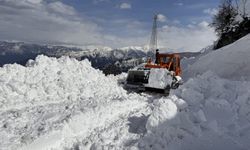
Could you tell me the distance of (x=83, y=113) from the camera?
10750 mm

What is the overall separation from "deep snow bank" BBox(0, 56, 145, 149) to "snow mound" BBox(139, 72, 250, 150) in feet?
6.89

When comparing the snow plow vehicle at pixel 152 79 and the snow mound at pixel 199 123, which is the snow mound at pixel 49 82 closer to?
the snow plow vehicle at pixel 152 79

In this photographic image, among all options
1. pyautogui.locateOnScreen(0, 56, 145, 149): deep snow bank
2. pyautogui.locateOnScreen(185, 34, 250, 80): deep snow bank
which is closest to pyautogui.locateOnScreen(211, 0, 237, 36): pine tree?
pyautogui.locateOnScreen(185, 34, 250, 80): deep snow bank

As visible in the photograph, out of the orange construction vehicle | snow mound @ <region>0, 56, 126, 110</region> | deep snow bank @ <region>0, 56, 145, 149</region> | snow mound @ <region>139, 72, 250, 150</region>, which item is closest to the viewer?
snow mound @ <region>139, 72, 250, 150</region>

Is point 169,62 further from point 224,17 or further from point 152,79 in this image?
point 224,17

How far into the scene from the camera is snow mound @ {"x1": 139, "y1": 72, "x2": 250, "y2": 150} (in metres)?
8.52

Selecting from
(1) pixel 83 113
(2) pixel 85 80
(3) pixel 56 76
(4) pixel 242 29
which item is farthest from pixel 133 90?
(4) pixel 242 29

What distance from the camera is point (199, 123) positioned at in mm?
9320

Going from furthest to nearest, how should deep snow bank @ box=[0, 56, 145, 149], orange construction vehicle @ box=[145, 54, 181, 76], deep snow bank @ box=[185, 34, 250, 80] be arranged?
deep snow bank @ box=[185, 34, 250, 80] < orange construction vehicle @ box=[145, 54, 181, 76] < deep snow bank @ box=[0, 56, 145, 149]

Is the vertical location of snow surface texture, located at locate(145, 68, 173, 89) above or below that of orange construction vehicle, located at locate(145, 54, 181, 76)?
below

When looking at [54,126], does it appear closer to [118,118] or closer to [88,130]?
[88,130]

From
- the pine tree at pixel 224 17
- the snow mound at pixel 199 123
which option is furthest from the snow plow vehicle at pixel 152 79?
the pine tree at pixel 224 17

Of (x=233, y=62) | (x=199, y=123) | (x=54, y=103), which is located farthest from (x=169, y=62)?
(x=199, y=123)

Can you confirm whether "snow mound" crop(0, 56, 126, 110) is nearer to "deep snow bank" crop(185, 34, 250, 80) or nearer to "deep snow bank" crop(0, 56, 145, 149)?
"deep snow bank" crop(0, 56, 145, 149)
